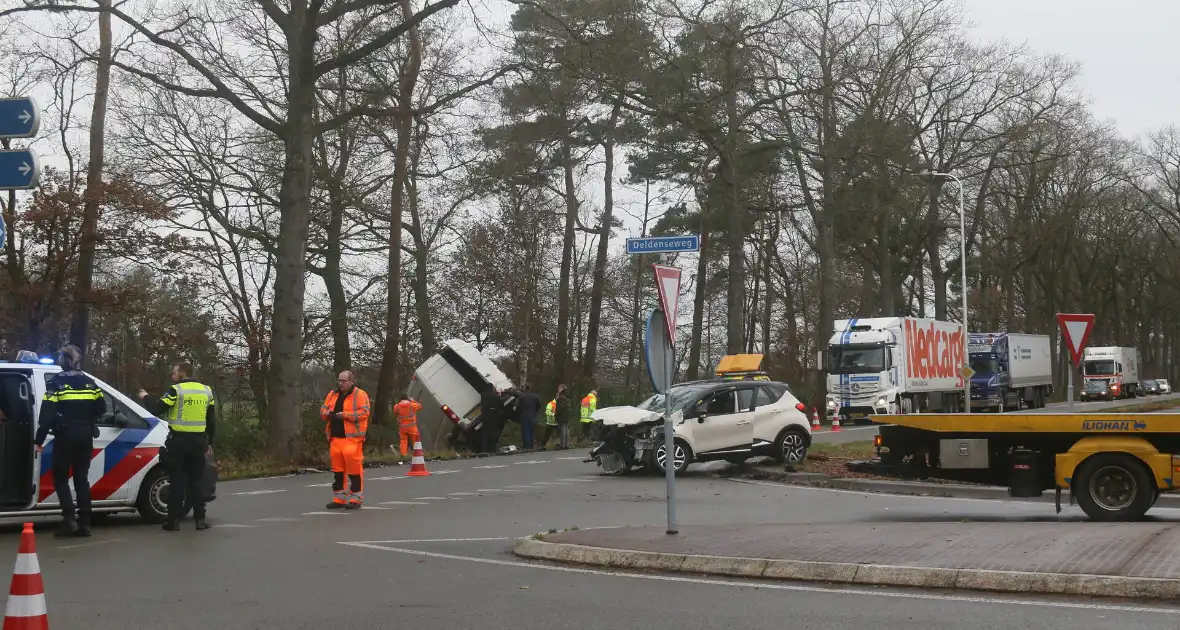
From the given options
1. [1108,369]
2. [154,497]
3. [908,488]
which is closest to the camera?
[154,497]

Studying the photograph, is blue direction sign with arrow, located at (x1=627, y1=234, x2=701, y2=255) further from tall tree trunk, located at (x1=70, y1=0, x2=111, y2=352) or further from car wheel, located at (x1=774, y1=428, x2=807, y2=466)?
tall tree trunk, located at (x1=70, y1=0, x2=111, y2=352)

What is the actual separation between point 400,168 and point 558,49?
12.3 m

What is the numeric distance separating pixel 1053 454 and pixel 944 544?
3813mm

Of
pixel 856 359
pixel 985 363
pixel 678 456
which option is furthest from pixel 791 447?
pixel 985 363

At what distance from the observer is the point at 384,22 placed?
2841cm

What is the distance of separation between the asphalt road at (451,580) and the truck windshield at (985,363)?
33946mm

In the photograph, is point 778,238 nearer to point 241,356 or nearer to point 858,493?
point 241,356

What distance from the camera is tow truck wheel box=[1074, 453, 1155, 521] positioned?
12633 millimetres

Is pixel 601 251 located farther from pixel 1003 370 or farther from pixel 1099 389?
pixel 1099 389

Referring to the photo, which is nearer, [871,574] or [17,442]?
[871,574]

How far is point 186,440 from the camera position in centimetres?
1290

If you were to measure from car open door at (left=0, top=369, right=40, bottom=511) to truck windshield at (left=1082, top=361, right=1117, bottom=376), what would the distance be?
60365 millimetres

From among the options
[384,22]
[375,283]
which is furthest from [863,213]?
[384,22]

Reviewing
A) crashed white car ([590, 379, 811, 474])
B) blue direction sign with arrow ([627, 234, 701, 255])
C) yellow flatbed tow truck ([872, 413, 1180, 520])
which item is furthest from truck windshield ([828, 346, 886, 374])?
blue direction sign with arrow ([627, 234, 701, 255])
